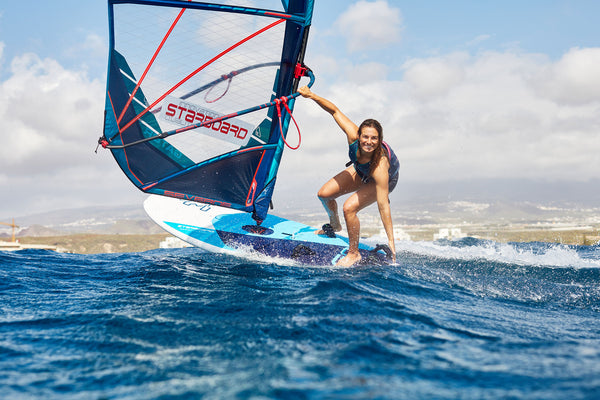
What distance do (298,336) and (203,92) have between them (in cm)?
478

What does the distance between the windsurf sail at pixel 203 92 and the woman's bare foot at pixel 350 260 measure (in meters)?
1.85

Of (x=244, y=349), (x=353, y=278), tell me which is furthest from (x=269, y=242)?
(x=244, y=349)

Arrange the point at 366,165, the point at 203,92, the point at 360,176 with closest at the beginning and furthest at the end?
the point at 366,165 < the point at 360,176 < the point at 203,92

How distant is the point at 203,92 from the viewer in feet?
21.3

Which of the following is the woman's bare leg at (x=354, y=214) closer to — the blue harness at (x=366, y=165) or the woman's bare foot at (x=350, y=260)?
the woman's bare foot at (x=350, y=260)

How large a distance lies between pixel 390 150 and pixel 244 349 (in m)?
4.29

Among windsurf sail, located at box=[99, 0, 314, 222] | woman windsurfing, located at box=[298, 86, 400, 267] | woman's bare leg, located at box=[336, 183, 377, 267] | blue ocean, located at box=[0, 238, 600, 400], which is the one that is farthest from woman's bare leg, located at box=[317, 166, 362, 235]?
blue ocean, located at box=[0, 238, 600, 400]

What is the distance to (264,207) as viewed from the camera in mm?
7379

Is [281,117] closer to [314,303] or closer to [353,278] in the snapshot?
[353,278]

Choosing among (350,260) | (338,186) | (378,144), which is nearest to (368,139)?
(378,144)

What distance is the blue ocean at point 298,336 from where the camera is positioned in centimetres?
223

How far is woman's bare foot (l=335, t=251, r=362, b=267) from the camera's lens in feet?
21.2

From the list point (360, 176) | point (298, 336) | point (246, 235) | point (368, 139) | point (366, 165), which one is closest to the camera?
point (298, 336)

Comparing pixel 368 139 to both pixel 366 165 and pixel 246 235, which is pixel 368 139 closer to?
pixel 366 165
